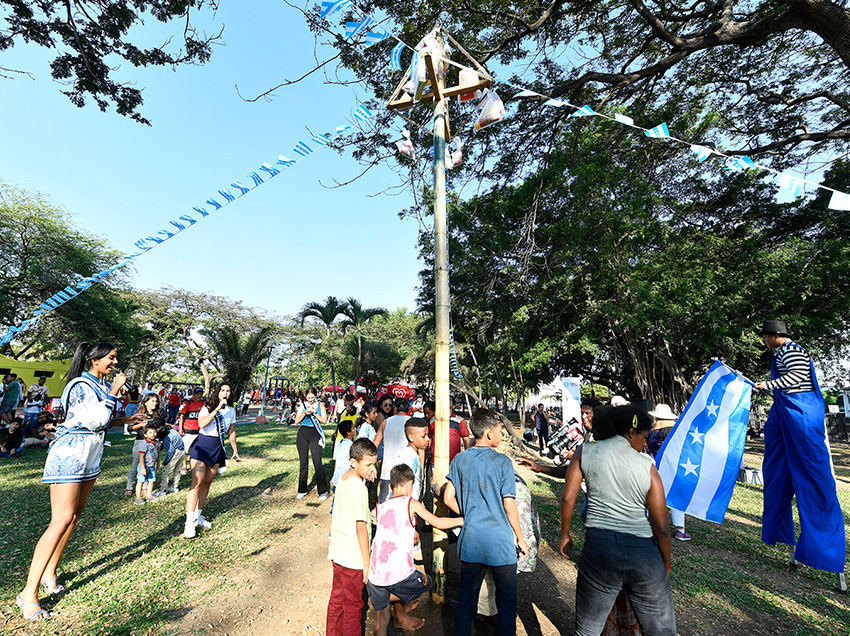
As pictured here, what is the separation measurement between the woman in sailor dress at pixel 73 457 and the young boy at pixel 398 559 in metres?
2.51

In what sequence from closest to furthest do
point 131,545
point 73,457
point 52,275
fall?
1. point 73,457
2. point 131,545
3. point 52,275

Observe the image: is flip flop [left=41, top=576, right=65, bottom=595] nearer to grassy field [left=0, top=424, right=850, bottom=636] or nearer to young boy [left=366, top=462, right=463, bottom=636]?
grassy field [left=0, top=424, right=850, bottom=636]

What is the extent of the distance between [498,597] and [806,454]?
3.43 m

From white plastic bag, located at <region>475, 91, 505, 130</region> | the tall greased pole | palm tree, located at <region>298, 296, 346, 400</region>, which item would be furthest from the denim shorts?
palm tree, located at <region>298, 296, 346, 400</region>

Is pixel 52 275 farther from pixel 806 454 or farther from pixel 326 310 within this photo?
pixel 806 454

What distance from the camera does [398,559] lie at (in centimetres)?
290

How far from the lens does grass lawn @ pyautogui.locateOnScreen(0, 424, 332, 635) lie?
320cm

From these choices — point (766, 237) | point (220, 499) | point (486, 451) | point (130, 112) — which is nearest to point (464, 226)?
point (766, 237)

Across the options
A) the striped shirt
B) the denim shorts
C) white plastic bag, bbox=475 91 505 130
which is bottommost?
the denim shorts

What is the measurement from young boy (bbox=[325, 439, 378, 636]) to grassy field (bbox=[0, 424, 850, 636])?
1.46 meters

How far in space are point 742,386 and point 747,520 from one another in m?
4.15

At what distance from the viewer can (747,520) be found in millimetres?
6180

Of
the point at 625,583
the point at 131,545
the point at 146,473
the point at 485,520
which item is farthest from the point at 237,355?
the point at 625,583

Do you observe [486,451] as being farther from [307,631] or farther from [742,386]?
[742,386]
